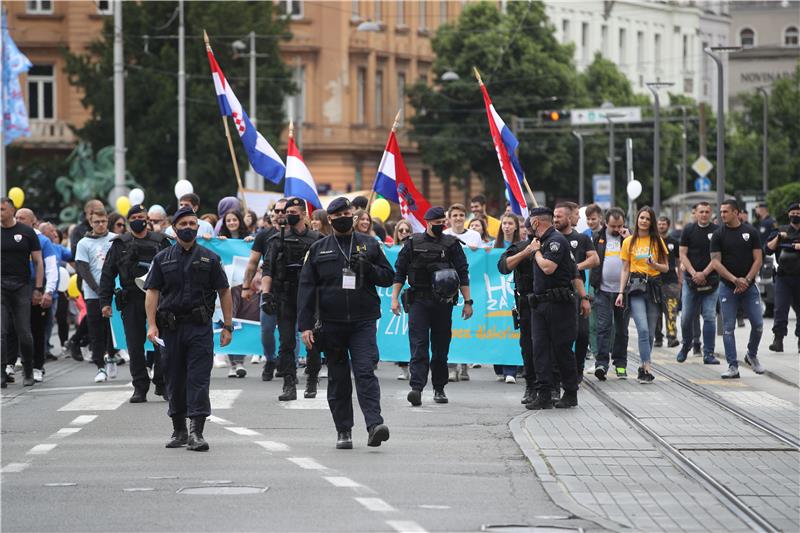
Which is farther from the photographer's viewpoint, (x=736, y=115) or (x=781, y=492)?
(x=736, y=115)

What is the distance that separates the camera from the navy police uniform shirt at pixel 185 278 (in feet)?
40.8

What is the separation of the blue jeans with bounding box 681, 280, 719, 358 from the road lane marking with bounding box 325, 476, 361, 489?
9004 mm

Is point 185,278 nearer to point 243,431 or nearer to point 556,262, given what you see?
point 243,431

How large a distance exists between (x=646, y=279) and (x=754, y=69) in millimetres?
108655

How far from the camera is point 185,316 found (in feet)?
40.8

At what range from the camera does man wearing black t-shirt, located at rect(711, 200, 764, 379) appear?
59.1 ft

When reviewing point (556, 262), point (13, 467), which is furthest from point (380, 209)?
point (13, 467)

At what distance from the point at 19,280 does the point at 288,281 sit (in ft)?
10.1

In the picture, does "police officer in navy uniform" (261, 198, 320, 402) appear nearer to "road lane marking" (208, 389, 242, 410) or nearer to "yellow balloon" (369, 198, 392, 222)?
"road lane marking" (208, 389, 242, 410)

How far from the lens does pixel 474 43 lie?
241 feet

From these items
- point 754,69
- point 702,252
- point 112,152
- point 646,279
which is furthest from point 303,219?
point 754,69

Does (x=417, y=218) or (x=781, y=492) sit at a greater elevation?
(x=417, y=218)

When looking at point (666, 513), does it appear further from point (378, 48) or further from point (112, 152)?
point (378, 48)

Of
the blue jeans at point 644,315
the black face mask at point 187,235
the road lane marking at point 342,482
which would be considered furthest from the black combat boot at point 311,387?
the road lane marking at point 342,482
